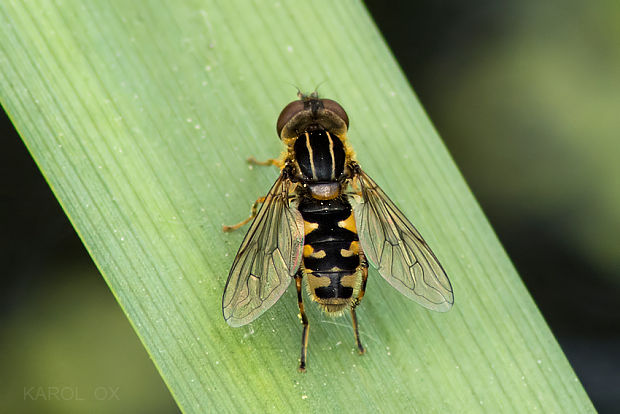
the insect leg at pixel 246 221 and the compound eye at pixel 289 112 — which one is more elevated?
the compound eye at pixel 289 112

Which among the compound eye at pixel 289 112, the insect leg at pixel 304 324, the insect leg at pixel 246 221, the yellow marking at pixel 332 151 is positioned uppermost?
the compound eye at pixel 289 112

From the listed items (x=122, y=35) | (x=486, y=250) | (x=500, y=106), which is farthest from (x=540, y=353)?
(x=122, y=35)

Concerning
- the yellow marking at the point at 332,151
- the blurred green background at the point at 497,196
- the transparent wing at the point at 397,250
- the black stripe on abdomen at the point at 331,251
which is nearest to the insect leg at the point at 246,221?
the black stripe on abdomen at the point at 331,251

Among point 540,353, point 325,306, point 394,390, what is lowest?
point 540,353

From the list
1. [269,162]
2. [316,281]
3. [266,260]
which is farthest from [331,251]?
[269,162]

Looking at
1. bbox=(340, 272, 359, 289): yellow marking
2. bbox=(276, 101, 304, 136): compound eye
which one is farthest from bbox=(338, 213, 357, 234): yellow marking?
bbox=(276, 101, 304, 136): compound eye

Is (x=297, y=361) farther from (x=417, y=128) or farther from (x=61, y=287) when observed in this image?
(x=61, y=287)

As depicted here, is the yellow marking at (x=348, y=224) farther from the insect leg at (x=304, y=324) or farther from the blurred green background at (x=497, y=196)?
the blurred green background at (x=497, y=196)
